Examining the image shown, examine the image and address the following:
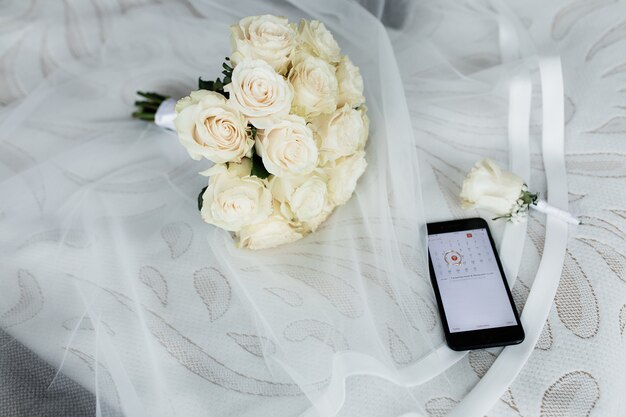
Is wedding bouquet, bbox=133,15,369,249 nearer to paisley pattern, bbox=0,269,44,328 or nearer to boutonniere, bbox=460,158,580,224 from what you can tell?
boutonniere, bbox=460,158,580,224

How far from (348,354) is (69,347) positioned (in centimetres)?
35

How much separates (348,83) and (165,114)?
404mm

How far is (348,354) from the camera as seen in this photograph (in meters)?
0.60

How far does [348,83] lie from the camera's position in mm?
664

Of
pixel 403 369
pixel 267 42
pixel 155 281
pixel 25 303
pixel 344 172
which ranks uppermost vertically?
pixel 267 42

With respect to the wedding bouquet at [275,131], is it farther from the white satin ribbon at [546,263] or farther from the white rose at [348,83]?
the white satin ribbon at [546,263]

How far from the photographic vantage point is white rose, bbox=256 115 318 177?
580 millimetres

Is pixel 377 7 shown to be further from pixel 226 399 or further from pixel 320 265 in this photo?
pixel 226 399

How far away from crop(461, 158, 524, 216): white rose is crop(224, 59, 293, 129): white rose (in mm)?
290

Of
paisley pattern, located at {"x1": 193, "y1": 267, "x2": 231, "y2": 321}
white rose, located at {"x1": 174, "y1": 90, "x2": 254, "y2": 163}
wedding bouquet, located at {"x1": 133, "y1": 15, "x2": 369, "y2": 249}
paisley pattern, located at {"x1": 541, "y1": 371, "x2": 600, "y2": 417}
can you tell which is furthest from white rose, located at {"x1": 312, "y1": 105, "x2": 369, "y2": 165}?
paisley pattern, located at {"x1": 541, "y1": 371, "x2": 600, "y2": 417}

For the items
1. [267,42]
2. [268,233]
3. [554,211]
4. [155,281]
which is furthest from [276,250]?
[554,211]

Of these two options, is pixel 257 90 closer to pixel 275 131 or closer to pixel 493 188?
pixel 275 131

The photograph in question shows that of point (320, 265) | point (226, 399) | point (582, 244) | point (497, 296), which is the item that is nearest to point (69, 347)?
point (226, 399)

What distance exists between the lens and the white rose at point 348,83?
67 centimetres
